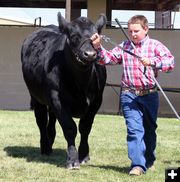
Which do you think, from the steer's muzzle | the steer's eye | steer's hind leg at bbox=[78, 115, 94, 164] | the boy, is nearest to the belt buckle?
the boy

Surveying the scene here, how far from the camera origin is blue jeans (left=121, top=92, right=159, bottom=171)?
5762mm

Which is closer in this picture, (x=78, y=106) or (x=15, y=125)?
(x=78, y=106)

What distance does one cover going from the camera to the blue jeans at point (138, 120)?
18.9 feet

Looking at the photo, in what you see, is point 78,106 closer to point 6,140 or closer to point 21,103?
point 6,140

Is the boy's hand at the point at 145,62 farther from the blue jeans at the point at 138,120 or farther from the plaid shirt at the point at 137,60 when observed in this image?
the blue jeans at the point at 138,120

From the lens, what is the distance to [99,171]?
6.03 m

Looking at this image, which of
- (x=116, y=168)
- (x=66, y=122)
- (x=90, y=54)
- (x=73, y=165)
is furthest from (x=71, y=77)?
(x=116, y=168)

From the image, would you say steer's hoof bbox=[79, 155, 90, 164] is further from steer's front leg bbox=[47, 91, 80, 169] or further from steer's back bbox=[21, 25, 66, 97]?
steer's back bbox=[21, 25, 66, 97]

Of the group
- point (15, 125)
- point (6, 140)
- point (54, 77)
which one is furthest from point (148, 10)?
point (54, 77)

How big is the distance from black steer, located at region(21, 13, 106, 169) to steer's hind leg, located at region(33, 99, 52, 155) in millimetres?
513

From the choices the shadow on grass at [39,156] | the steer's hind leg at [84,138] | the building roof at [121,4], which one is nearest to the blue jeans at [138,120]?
the shadow on grass at [39,156]

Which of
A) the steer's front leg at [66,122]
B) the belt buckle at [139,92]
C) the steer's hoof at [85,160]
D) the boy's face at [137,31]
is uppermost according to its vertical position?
the boy's face at [137,31]

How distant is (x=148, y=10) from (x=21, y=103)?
584 centimetres

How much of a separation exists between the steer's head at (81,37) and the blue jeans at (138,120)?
2.07 ft
